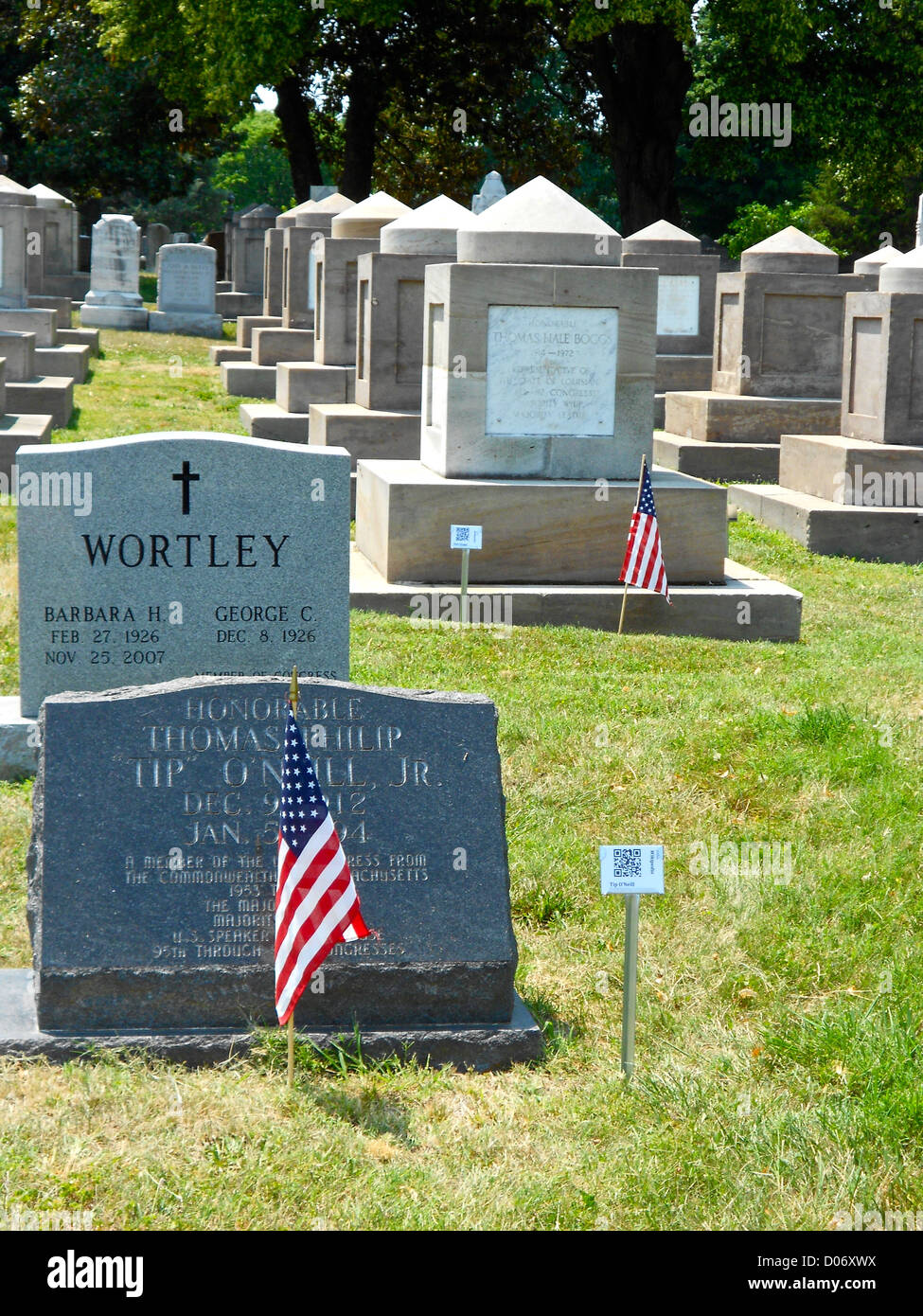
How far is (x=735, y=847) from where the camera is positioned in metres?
6.21

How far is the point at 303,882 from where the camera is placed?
420cm

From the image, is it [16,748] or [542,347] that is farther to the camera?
[542,347]

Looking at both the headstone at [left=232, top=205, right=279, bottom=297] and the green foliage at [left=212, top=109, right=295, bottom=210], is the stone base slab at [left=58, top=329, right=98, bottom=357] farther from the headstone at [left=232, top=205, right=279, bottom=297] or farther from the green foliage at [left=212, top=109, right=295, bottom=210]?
the green foliage at [left=212, top=109, right=295, bottom=210]

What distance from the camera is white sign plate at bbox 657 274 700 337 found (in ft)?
72.1

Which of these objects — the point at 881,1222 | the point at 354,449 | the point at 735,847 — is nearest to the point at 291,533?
the point at 735,847

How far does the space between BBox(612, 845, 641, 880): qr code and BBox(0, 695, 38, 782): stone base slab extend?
10.5 ft

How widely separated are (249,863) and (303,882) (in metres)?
0.36

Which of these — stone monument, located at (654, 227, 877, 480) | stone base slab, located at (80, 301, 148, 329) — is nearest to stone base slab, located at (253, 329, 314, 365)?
stone monument, located at (654, 227, 877, 480)

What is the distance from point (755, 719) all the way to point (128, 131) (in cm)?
3806

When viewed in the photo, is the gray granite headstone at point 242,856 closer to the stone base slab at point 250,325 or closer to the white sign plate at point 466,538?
the white sign plate at point 466,538

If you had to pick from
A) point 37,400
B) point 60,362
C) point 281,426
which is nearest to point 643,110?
point 60,362

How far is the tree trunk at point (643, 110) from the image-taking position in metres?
29.4

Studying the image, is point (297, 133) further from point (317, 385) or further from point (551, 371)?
point (551, 371)

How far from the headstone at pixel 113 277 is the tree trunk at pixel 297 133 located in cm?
669
